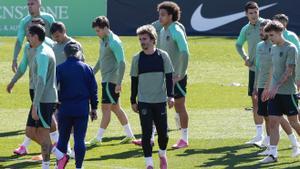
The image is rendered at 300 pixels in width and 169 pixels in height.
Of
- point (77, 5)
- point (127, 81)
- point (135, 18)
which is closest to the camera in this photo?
point (127, 81)

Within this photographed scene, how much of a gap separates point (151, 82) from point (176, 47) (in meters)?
2.57

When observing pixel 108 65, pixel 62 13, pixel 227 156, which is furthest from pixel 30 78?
pixel 62 13

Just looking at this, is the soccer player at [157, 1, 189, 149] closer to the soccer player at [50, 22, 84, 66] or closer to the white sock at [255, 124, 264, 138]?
the white sock at [255, 124, 264, 138]

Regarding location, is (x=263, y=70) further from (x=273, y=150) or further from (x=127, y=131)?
(x=127, y=131)

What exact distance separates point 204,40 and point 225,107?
12.2 m

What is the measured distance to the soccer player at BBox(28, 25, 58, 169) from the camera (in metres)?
12.3

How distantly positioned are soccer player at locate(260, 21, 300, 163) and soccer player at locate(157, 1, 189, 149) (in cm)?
179

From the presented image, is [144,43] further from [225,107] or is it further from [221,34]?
[221,34]

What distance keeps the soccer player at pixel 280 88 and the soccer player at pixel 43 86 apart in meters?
3.15

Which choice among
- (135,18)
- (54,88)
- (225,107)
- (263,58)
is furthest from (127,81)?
(54,88)

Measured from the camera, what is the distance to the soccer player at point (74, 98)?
12.2 m

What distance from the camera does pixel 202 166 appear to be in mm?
13305

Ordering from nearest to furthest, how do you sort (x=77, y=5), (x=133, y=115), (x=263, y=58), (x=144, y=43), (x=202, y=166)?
1. (x=144, y=43)
2. (x=202, y=166)
3. (x=263, y=58)
4. (x=133, y=115)
5. (x=77, y=5)

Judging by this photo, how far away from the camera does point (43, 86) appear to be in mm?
12266
